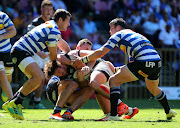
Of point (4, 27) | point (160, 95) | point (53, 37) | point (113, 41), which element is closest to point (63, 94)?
point (53, 37)

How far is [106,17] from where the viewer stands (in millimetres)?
14047

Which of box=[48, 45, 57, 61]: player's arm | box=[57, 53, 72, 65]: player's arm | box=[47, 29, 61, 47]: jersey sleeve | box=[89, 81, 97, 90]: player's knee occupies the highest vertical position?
box=[47, 29, 61, 47]: jersey sleeve

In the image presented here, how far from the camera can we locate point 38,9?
524 inches

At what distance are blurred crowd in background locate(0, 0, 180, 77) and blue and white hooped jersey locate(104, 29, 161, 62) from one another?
5.52 m

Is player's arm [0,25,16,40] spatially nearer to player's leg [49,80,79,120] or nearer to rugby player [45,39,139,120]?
rugby player [45,39,139,120]

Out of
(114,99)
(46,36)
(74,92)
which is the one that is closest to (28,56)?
(46,36)

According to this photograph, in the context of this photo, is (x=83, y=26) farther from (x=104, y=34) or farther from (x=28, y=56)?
(x=28, y=56)

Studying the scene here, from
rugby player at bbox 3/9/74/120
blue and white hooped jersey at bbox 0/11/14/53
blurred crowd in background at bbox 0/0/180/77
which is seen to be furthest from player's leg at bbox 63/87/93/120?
blurred crowd in background at bbox 0/0/180/77

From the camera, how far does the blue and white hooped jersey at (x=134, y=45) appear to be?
5961 millimetres

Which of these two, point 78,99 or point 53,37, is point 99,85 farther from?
point 53,37

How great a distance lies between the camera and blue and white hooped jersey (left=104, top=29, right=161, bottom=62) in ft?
19.6

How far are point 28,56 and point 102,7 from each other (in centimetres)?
898

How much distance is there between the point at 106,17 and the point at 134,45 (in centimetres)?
815

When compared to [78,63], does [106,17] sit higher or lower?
lower
